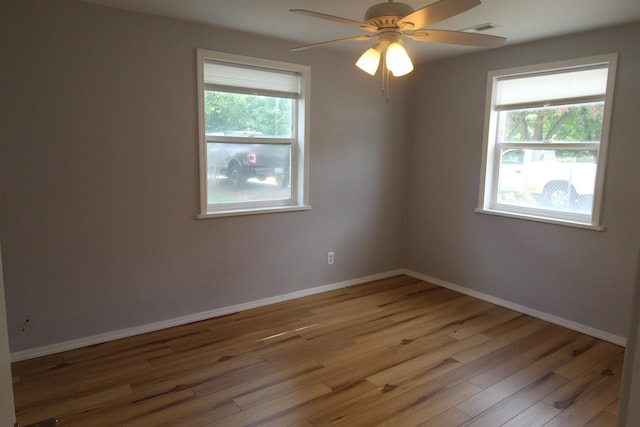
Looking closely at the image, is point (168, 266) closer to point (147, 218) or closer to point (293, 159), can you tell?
point (147, 218)

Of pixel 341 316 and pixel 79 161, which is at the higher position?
pixel 79 161

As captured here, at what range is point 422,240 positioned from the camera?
15.7 feet

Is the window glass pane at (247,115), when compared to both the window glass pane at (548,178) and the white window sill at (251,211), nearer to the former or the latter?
the white window sill at (251,211)

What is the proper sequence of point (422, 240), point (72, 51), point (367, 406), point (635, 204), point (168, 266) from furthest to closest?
point (422, 240)
point (168, 266)
point (635, 204)
point (72, 51)
point (367, 406)

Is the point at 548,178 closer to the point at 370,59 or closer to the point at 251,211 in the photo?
the point at 370,59

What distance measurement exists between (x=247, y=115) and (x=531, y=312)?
3157 millimetres

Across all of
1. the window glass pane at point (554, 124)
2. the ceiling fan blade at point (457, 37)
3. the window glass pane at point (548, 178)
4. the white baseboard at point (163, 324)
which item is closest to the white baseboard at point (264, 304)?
the white baseboard at point (163, 324)

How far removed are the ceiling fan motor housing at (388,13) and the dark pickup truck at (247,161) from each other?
1.89 m

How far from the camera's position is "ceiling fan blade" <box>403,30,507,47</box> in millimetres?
2271

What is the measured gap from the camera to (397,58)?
2301mm

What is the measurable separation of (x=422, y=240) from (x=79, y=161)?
3.50 m

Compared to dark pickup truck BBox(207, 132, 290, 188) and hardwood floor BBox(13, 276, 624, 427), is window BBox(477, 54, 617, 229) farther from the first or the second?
dark pickup truck BBox(207, 132, 290, 188)

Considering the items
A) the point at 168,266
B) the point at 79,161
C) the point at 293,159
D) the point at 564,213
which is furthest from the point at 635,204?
the point at 79,161

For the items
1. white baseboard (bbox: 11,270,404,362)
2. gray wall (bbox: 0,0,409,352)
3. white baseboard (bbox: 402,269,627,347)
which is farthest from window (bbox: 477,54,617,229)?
white baseboard (bbox: 11,270,404,362)
